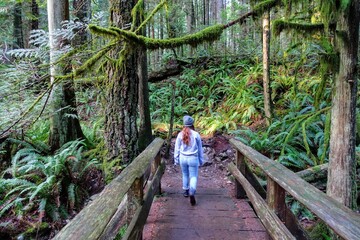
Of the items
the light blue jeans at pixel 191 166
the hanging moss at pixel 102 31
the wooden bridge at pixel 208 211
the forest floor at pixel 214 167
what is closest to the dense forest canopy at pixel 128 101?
the hanging moss at pixel 102 31

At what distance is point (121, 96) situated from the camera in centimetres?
509

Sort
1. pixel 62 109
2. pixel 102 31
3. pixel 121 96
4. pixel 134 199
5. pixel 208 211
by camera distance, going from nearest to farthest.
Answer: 1. pixel 134 199
2. pixel 102 31
3. pixel 208 211
4. pixel 121 96
5. pixel 62 109

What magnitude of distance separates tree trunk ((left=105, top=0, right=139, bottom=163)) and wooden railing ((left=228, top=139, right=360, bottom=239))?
2.21 metres

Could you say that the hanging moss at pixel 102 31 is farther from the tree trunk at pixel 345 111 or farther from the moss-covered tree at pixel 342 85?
the tree trunk at pixel 345 111

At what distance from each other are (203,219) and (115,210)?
235 cm

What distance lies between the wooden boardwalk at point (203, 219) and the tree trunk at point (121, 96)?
130 centimetres

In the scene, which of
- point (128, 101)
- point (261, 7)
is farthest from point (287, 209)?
point (128, 101)

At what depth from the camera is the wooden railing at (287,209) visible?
6.56 ft

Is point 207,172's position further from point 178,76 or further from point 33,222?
point 178,76

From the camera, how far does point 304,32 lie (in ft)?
14.5

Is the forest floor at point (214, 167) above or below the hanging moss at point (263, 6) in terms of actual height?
below

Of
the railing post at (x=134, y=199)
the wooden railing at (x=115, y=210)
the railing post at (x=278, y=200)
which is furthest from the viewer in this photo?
the railing post at (x=134, y=199)

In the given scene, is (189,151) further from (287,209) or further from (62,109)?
(62,109)

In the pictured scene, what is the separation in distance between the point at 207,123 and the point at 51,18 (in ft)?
22.5
